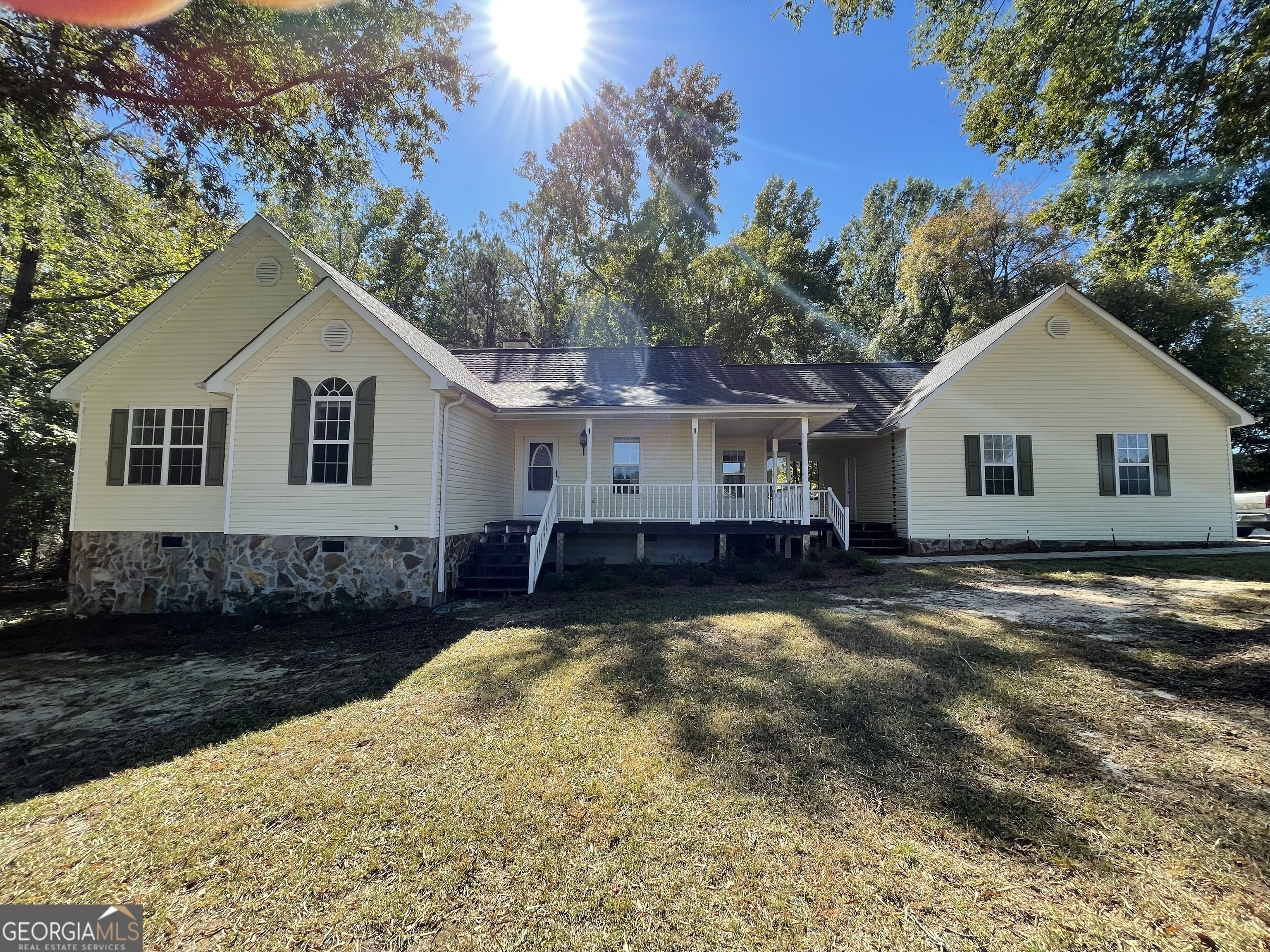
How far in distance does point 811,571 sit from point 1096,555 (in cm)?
718

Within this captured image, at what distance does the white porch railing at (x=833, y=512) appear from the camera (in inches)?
472

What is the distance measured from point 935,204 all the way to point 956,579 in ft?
96.3

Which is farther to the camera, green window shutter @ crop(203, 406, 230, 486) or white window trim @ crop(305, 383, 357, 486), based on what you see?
green window shutter @ crop(203, 406, 230, 486)

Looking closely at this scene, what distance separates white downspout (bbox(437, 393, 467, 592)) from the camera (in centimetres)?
902

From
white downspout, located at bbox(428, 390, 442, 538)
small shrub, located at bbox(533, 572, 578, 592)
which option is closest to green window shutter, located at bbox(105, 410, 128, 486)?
white downspout, located at bbox(428, 390, 442, 538)

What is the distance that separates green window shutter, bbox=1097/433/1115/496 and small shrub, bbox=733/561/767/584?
29.7 ft

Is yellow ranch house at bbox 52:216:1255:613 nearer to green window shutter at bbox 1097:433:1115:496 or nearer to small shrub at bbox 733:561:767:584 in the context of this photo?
green window shutter at bbox 1097:433:1115:496

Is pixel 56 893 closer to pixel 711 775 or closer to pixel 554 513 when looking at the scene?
pixel 711 775

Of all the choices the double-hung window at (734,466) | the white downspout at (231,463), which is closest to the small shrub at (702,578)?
the double-hung window at (734,466)

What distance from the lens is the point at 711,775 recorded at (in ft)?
11.3

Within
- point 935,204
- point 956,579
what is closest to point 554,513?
point 956,579

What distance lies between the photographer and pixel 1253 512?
17266 millimetres

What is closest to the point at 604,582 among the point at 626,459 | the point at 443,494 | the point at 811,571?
the point at 443,494

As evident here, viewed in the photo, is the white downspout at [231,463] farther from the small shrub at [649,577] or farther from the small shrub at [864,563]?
the small shrub at [864,563]
